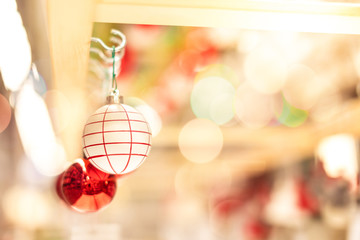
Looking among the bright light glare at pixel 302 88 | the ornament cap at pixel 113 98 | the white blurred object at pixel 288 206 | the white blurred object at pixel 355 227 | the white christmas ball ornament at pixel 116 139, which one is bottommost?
the white blurred object at pixel 288 206

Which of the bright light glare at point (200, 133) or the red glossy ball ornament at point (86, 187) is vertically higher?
the red glossy ball ornament at point (86, 187)

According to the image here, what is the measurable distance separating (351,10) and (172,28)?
87 centimetres

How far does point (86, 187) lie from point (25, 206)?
2.62m

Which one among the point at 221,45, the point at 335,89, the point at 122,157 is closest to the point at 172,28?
the point at 221,45

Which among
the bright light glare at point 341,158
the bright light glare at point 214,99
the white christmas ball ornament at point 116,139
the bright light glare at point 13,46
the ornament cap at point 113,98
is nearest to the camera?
the white christmas ball ornament at point 116,139

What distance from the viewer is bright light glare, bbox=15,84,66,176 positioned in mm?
2850

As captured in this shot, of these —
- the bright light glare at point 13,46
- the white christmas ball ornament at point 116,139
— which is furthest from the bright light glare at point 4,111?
the white christmas ball ornament at point 116,139

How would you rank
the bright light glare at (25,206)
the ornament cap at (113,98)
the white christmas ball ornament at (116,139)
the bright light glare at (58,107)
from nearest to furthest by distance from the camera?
1. the white christmas ball ornament at (116,139)
2. the ornament cap at (113,98)
3. the bright light glare at (58,107)
4. the bright light glare at (25,206)

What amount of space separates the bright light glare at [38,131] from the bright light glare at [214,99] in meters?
0.86

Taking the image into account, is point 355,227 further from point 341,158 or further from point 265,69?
point 265,69

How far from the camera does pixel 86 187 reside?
5.13 feet

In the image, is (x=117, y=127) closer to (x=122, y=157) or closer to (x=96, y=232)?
(x=122, y=157)

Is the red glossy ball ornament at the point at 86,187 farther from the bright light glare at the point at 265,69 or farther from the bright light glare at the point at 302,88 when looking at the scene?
the bright light glare at the point at 302,88

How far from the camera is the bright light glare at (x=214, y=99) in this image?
9.94 ft
